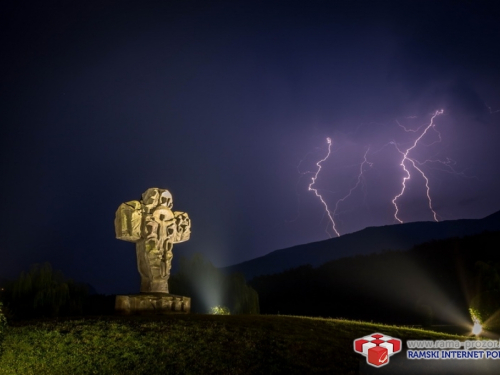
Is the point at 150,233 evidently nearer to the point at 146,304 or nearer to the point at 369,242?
the point at 146,304

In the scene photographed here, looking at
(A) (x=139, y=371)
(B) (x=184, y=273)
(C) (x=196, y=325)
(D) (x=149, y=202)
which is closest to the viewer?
(A) (x=139, y=371)

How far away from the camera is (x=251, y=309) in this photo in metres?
32.1

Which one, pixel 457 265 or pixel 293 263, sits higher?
pixel 293 263

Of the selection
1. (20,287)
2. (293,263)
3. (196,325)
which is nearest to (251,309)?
(20,287)

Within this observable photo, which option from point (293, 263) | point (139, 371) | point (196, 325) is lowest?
point (139, 371)

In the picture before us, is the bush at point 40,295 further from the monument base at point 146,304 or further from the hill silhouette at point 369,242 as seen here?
the hill silhouette at point 369,242

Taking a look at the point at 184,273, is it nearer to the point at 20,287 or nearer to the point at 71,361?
the point at 20,287

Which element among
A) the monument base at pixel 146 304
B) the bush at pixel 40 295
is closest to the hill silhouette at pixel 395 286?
the bush at pixel 40 295

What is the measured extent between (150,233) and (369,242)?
84.0m

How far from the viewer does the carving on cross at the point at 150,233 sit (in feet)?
55.2

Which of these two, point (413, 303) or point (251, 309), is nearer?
point (251, 309)

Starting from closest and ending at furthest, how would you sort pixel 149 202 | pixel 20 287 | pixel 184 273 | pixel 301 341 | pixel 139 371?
pixel 139 371 → pixel 301 341 → pixel 149 202 → pixel 20 287 → pixel 184 273

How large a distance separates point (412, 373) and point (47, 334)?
8.53 m

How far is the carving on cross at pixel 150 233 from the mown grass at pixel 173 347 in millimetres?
3755
